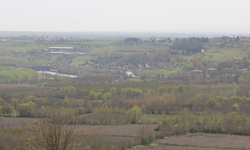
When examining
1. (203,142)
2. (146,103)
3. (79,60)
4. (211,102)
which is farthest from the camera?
(79,60)

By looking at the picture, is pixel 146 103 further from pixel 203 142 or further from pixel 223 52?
pixel 223 52

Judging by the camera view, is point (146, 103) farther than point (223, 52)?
No

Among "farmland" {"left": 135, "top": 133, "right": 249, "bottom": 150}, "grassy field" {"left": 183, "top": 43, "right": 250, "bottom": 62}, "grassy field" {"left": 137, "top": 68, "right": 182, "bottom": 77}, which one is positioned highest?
"grassy field" {"left": 183, "top": 43, "right": 250, "bottom": 62}

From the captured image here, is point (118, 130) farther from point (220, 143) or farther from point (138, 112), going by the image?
point (220, 143)

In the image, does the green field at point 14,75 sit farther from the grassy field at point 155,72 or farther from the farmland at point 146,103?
the grassy field at point 155,72

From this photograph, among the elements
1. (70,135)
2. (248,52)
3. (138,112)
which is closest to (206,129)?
(138,112)

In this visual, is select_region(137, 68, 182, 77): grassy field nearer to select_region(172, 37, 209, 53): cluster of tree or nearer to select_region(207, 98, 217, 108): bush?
select_region(172, 37, 209, 53): cluster of tree

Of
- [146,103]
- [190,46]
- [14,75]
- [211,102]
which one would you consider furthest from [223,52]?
[14,75]

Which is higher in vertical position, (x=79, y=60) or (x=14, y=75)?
(x=79, y=60)

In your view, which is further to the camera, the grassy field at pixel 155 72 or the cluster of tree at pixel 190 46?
the cluster of tree at pixel 190 46

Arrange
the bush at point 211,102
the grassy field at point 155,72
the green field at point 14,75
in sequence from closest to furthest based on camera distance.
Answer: the bush at point 211,102, the green field at point 14,75, the grassy field at point 155,72

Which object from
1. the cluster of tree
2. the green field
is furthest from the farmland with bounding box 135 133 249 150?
the cluster of tree

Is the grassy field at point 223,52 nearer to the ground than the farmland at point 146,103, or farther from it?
farther from it

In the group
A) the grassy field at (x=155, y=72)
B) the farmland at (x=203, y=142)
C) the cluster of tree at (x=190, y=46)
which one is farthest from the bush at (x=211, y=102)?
the cluster of tree at (x=190, y=46)
